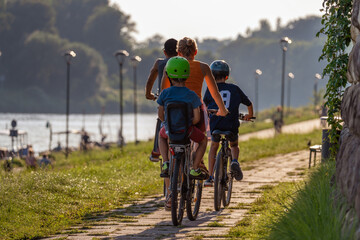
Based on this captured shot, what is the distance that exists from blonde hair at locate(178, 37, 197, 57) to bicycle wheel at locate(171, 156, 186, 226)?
1.19 m

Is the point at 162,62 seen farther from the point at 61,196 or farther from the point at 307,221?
the point at 307,221

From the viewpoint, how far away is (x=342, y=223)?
15.1ft

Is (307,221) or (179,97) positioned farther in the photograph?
(179,97)

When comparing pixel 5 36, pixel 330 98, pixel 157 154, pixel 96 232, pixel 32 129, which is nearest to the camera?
pixel 96 232

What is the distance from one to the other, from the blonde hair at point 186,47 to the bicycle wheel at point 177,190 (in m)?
1.19

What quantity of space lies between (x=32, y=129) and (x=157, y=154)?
66.5 m

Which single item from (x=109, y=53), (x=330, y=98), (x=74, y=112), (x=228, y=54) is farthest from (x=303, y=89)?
(x=330, y=98)

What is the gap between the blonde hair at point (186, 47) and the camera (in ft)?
22.9

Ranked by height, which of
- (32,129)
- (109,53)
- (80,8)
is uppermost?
(80,8)

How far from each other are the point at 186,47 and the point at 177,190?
4.96ft

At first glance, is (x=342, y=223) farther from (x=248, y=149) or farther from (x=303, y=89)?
(x=303, y=89)

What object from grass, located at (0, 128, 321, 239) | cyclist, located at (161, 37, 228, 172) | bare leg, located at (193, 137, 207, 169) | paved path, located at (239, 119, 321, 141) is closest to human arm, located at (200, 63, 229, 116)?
cyclist, located at (161, 37, 228, 172)

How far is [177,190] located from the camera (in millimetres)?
6242

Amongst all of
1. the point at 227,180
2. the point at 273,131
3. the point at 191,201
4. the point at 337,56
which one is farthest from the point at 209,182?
the point at 273,131
